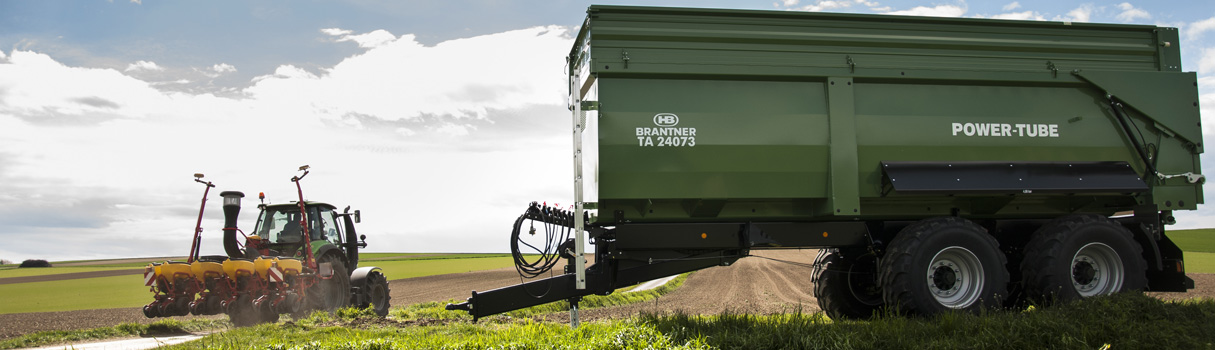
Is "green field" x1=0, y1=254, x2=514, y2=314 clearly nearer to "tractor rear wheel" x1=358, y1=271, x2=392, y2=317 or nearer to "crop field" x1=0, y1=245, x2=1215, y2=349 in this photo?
"tractor rear wheel" x1=358, y1=271, x2=392, y2=317

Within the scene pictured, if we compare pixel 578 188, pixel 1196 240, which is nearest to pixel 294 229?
pixel 578 188

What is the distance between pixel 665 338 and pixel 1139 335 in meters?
4.31

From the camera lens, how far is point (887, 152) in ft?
24.3

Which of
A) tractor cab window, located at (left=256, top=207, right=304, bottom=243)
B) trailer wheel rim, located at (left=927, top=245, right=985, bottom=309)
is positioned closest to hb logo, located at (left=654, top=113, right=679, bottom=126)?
→ trailer wheel rim, located at (left=927, top=245, right=985, bottom=309)

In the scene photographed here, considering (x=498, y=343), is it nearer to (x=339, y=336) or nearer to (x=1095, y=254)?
(x=339, y=336)

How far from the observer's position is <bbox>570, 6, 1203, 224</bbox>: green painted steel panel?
274 inches

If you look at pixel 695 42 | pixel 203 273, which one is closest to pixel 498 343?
pixel 695 42

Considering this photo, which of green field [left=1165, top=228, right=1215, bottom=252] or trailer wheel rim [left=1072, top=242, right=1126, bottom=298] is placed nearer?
trailer wheel rim [left=1072, top=242, right=1126, bottom=298]

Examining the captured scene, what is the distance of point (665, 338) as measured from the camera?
592cm

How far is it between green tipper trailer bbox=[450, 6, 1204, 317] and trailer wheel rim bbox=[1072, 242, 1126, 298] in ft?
0.08

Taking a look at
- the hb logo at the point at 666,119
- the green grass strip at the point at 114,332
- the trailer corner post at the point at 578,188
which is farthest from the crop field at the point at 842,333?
the green grass strip at the point at 114,332

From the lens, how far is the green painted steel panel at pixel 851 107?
696 centimetres

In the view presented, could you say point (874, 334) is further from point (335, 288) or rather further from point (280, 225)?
point (280, 225)

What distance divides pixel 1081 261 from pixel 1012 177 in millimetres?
1353
